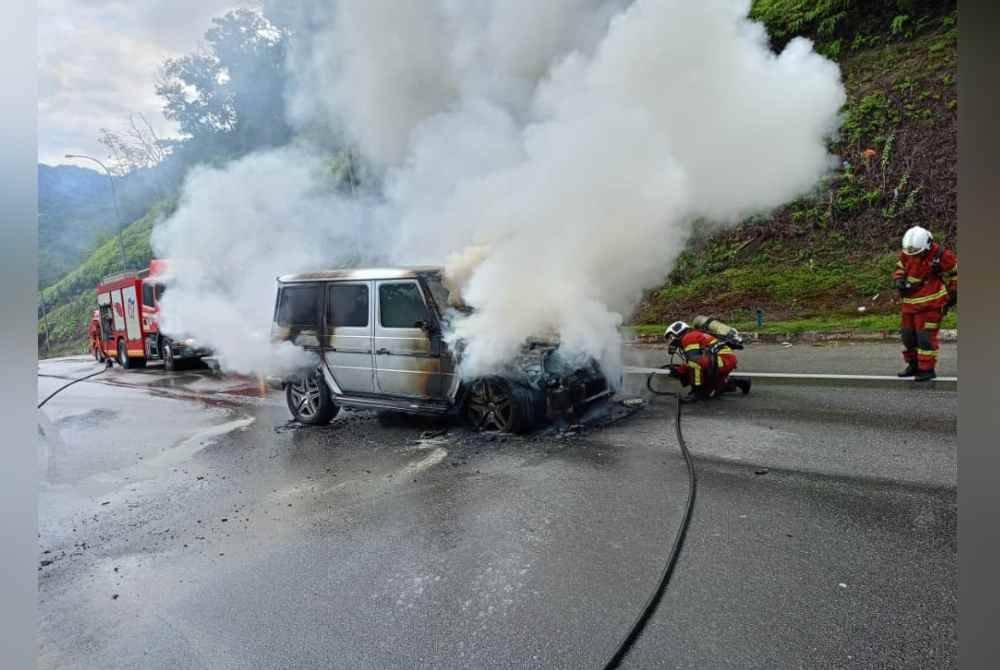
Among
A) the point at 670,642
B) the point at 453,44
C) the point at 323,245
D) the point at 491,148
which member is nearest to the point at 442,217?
the point at 491,148

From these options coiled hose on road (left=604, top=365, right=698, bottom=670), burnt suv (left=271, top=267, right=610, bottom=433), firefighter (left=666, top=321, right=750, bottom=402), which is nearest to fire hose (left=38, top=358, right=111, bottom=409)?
burnt suv (left=271, top=267, right=610, bottom=433)

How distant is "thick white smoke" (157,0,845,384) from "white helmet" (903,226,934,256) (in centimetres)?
48

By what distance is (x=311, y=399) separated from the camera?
3.38m

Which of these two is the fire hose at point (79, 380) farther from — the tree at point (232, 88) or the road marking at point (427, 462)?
the road marking at point (427, 462)

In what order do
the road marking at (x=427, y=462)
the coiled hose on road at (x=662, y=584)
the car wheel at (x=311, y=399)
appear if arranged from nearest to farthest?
the coiled hose on road at (x=662, y=584) → the road marking at (x=427, y=462) → the car wheel at (x=311, y=399)

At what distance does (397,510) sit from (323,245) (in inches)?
52.7

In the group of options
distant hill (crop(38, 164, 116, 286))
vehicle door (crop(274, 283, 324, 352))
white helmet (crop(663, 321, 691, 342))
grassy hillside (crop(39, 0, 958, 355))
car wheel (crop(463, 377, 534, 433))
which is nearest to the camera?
distant hill (crop(38, 164, 116, 286))

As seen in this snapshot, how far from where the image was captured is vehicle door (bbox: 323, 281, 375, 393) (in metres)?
3.24

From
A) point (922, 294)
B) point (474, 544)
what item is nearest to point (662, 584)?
point (474, 544)

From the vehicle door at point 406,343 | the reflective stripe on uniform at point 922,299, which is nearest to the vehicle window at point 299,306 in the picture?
the vehicle door at point 406,343

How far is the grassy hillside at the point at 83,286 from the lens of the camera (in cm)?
170

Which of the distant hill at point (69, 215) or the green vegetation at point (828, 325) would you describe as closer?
the distant hill at point (69, 215)

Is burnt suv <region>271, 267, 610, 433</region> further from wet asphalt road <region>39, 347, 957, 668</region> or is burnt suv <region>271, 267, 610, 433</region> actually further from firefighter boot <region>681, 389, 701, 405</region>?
firefighter boot <region>681, 389, 701, 405</region>

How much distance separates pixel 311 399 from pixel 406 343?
0.72 meters
